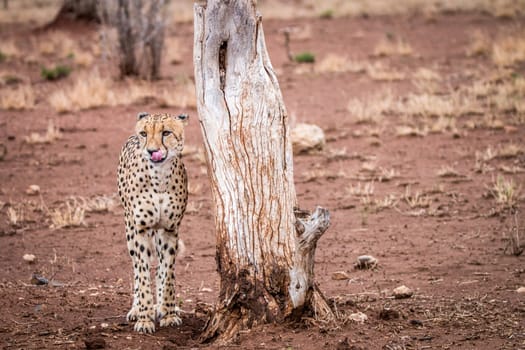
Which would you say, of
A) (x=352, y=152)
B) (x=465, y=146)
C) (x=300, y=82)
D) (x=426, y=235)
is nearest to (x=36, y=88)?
(x=300, y=82)

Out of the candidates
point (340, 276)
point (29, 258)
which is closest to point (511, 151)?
point (340, 276)

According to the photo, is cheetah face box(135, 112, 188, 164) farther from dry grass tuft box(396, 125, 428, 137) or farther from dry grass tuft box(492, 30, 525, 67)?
dry grass tuft box(492, 30, 525, 67)

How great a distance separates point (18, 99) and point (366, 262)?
9403 millimetres

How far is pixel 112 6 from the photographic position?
18.0m

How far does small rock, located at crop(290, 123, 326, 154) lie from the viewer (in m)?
12.3

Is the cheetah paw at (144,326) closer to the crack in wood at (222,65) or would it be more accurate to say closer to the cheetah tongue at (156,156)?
the cheetah tongue at (156,156)

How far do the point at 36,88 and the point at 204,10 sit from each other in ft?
40.0

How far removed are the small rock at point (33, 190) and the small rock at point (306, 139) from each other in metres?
3.50

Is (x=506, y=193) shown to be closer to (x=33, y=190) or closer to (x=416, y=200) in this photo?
(x=416, y=200)

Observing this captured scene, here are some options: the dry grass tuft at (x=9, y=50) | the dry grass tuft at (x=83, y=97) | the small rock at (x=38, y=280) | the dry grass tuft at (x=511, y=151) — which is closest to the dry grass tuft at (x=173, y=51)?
the dry grass tuft at (x=9, y=50)

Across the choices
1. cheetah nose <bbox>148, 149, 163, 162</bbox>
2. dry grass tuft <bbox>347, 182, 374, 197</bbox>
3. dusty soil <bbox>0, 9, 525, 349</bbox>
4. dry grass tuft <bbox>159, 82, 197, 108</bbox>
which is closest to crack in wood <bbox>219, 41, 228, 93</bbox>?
cheetah nose <bbox>148, 149, 163, 162</bbox>

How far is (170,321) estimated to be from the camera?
642 centimetres

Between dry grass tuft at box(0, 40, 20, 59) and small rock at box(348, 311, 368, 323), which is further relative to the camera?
dry grass tuft at box(0, 40, 20, 59)

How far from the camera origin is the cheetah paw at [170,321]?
640 cm
